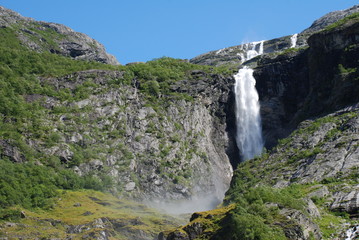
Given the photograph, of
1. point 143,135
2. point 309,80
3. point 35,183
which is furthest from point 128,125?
point 309,80

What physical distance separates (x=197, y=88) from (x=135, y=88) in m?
17.8

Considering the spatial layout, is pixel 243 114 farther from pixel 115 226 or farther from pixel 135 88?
pixel 115 226

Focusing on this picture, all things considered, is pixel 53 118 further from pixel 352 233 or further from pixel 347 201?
pixel 352 233

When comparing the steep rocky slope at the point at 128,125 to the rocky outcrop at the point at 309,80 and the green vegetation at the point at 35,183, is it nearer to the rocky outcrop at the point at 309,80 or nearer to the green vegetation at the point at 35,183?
the green vegetation at the point at 35,183

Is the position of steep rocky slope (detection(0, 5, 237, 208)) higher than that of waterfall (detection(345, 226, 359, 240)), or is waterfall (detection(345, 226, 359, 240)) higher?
steep rocky slope (detection(0, 5, 237, 208))

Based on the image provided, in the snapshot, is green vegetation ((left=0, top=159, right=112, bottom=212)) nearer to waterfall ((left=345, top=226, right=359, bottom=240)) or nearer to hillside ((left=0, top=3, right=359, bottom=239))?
hillside ((left=0, top=3, right=359, bottom=239))

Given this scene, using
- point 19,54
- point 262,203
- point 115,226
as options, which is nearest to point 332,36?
point 115,226

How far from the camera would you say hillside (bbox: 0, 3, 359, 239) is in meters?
52.6

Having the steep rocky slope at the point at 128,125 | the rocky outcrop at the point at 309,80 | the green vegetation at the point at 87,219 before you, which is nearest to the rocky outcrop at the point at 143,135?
the steep rocky slope at the point at 128,125

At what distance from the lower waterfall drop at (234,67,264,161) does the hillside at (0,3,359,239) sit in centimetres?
191

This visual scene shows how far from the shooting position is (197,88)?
134 m

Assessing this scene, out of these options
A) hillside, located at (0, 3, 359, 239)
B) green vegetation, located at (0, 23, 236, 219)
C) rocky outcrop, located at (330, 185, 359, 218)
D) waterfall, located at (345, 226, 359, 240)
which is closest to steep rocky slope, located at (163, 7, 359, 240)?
rocky outcrop, located at (330, 185, 359, 218)

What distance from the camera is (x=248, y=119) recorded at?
129m

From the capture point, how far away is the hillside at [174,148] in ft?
173
